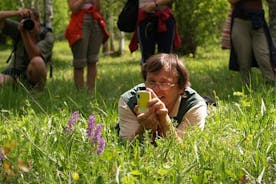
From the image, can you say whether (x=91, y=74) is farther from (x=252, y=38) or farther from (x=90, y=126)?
(x=90, y=126)

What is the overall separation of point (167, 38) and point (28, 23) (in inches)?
61.9

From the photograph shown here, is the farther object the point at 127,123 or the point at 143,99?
the point at 127,123

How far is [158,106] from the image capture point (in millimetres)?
2916

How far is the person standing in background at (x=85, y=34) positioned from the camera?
5.87 m

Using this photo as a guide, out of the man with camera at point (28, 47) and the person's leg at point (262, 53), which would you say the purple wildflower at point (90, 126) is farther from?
the man with camera at point (28, 47)

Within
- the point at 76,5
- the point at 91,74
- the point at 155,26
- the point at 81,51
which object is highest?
the point at 76,5

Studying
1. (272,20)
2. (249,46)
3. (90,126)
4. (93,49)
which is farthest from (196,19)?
(90,126)

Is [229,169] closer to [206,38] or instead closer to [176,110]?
[176,110]

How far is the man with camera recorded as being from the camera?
606 cm

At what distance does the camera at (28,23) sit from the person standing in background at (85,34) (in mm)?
447

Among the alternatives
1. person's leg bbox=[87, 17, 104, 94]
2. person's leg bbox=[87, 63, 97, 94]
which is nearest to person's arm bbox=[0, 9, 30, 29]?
person's leg bbox=[87, 17, 104, 94]

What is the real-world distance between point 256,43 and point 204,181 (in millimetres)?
3610

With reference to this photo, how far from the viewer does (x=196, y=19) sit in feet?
53.5

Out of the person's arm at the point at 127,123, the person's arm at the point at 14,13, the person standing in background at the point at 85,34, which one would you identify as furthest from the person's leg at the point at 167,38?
the person's arm at the point at 127,123
